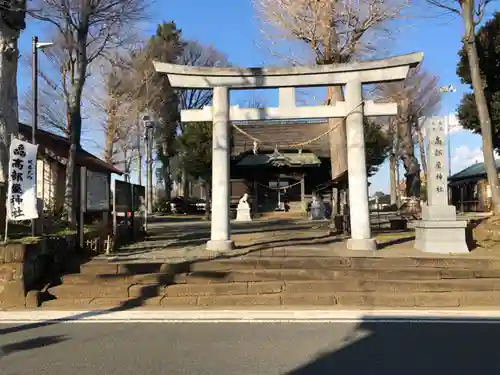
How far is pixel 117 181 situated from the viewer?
13891 millimetres

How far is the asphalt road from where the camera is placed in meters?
5.05

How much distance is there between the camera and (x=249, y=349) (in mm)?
5754

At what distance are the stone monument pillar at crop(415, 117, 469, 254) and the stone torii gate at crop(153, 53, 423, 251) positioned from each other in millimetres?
1259

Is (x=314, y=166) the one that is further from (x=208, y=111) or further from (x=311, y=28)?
(x=208, y=111)

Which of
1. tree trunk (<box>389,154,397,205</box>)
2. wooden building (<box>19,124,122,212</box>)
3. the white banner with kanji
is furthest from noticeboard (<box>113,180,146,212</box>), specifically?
tree trunk (<box>389,154,397,205</box>)

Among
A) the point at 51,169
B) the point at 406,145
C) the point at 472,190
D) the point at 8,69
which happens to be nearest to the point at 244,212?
the point at 51,169

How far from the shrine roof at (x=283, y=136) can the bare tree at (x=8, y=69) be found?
1859 centimetres

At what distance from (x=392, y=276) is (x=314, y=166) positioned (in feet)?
69.9

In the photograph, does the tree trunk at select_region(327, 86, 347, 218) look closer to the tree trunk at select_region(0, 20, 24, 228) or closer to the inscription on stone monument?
the inscription on stone monument

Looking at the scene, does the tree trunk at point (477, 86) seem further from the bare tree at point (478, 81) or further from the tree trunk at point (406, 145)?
the tree trunk at point (406, 145)

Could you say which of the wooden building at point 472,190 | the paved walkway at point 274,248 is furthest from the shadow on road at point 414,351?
the wooden building at point 472,190

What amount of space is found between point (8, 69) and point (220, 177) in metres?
6.12

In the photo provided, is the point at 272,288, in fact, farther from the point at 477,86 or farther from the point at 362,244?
the point at 477,86

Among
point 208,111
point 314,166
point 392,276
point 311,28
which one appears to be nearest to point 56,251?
point 208,111
